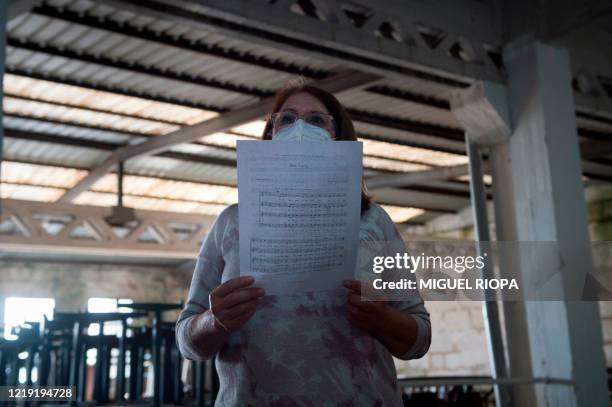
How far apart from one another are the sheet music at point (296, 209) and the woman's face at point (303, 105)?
0.95 feet

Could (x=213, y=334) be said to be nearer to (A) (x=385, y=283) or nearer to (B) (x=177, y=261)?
(A) (x=385, y=283)

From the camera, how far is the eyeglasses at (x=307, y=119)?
1528 mm

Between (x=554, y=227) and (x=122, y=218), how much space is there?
632 cm

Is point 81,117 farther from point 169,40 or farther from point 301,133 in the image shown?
point 301,133

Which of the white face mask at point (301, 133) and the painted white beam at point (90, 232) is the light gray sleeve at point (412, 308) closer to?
the white face mask at point (301, 133)

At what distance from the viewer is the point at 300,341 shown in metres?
1.29

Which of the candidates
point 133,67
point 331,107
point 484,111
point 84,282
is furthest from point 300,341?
point 84,282

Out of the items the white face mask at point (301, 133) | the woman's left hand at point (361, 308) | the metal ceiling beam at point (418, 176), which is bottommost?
the woman's left hand at point (361, 308)

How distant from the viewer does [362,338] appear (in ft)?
4.33

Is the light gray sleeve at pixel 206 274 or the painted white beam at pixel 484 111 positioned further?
the painted white beam at pixel 484 111

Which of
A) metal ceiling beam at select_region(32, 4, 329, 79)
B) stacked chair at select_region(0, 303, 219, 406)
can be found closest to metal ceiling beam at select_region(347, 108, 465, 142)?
metal ceiling beam at select_region(32, 4, 329, 79)

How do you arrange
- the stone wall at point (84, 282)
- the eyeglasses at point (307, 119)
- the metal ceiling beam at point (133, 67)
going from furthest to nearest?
the stone wall at point (84, 282) < the metal ceiling beam at point (133, 67) < the eyeglasses at point (307, 119)

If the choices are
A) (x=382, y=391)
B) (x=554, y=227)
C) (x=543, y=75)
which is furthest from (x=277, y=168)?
(x=543, y=75)

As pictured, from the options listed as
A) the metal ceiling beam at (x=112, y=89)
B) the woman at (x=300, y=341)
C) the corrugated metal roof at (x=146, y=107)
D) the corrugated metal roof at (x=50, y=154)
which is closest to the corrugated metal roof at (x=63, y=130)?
the corrugated metal roof at (x=146, y=107)
